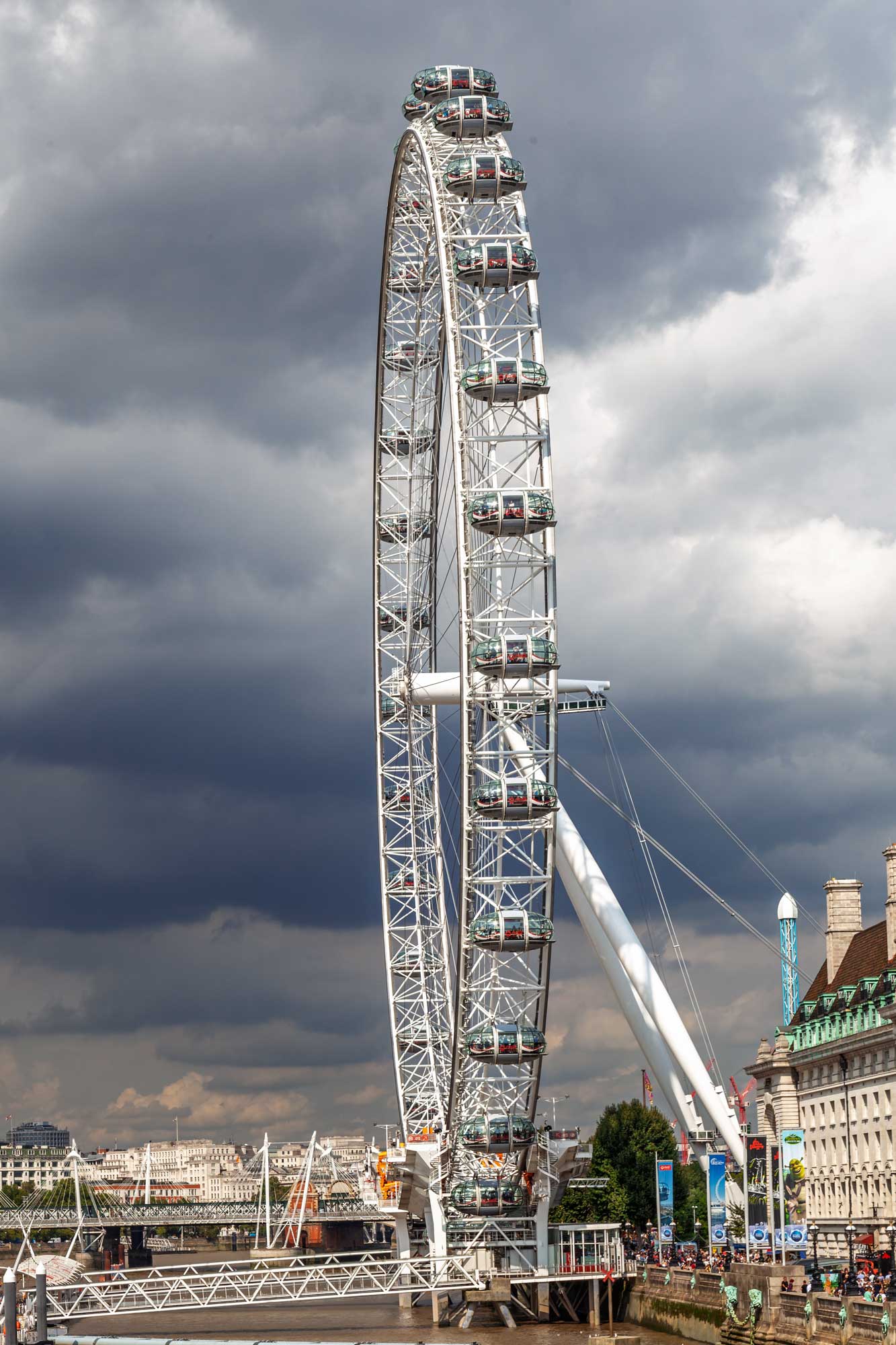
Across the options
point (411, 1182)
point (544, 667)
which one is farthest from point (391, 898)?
point (544, 667)

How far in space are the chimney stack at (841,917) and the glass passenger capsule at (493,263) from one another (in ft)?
142

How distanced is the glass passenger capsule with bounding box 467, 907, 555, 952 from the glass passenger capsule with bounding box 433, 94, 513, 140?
2724cm

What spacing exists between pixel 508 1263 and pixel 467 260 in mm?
35039

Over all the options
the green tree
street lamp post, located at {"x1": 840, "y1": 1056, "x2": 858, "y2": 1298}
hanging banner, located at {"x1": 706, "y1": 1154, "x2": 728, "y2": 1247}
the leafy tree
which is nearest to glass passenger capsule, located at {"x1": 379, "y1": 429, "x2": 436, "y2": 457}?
hanging banner, located at {"x1": 706, "y1": 1154, "x2": 728, "y2": 1247}

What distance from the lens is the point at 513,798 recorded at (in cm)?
6391

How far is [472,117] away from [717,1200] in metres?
37.9

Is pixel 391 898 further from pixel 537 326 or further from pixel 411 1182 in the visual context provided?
pixel 537 326

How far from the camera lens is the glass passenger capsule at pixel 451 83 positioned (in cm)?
7212

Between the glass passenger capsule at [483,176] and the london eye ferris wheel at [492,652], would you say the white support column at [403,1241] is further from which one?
the glass passenger capsule at [483,176]

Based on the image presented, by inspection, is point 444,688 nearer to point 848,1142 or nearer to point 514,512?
point 514,512

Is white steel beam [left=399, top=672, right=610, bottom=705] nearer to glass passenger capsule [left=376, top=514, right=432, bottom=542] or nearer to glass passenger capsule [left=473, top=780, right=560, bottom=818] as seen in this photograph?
glass passenger capsule [left=376, top=514, right=432, bottom=542]

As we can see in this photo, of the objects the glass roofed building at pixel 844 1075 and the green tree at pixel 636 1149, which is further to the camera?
the green tree at pixel 636 1149

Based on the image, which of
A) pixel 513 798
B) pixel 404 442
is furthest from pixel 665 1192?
pixel 404 442

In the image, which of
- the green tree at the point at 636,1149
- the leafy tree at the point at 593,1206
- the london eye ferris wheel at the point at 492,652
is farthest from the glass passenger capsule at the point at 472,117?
the green tree at the point at 636,1149
